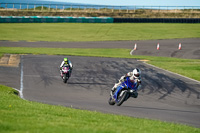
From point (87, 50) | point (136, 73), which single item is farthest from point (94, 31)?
point (136, 73)

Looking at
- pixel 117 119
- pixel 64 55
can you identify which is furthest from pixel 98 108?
pixel 64 55

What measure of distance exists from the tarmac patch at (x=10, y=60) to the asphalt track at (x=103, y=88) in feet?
2.14

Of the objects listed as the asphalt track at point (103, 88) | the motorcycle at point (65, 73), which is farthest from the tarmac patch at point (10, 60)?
the motorcycle at point (65, 73)

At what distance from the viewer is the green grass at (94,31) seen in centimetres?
6000

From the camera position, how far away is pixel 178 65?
109 feet

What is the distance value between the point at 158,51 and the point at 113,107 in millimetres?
30337

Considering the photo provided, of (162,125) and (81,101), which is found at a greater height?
(162,125)

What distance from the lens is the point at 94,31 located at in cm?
6725

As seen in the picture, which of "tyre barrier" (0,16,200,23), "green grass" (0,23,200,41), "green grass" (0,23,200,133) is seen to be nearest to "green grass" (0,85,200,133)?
"green grass" (0,23,200,133)

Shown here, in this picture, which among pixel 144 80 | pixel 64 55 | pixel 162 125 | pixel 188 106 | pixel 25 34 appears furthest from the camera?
pixel 25 34

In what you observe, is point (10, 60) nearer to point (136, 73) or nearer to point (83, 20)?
point (136, 73)

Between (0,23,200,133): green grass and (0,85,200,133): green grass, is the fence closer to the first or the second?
(0,23,200,133): green grass

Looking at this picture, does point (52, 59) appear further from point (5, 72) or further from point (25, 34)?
point (25, 34)

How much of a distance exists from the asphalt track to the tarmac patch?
652mm
